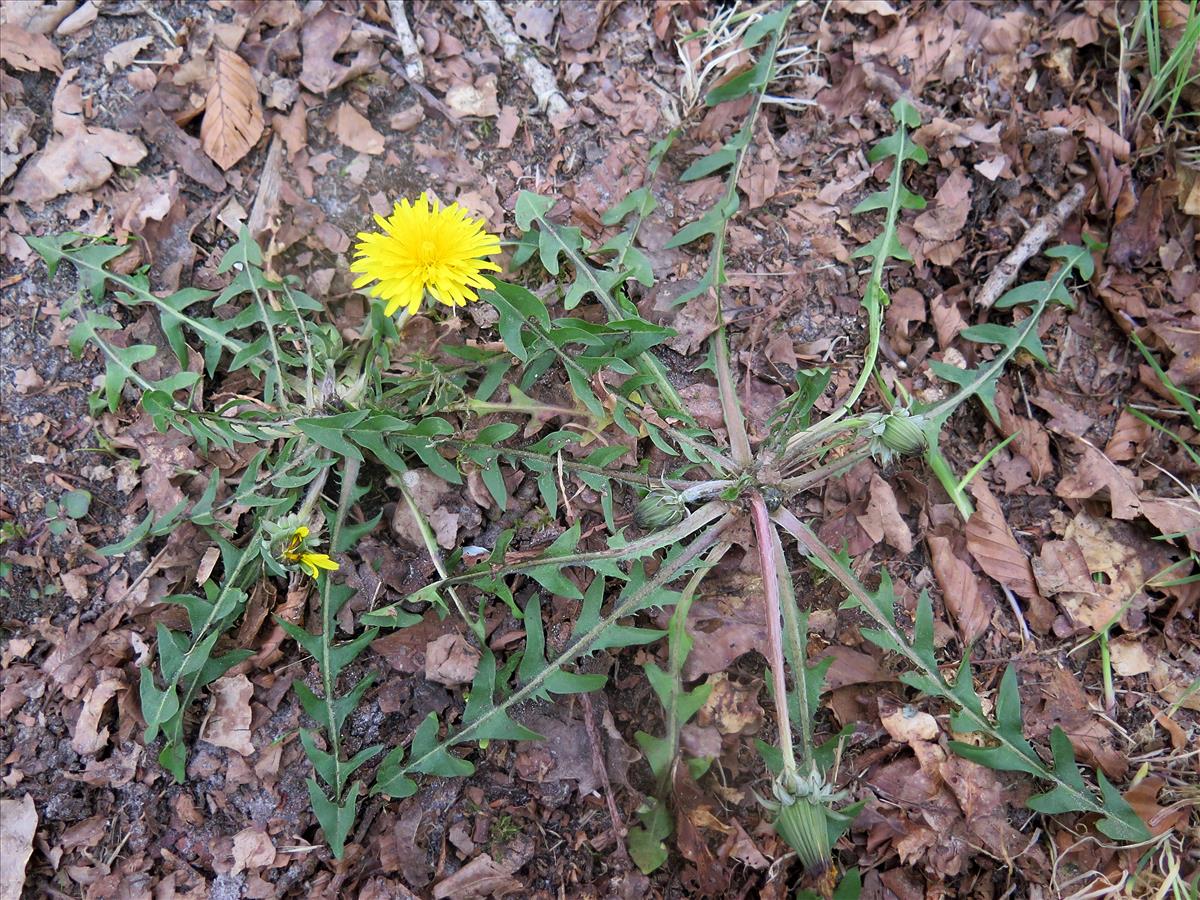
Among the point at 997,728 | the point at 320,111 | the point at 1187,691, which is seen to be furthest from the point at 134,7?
the point at 1187,691

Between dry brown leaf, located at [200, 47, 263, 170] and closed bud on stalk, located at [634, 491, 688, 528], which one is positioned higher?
dry brown leaf, located at [200, 47, 263, 170]

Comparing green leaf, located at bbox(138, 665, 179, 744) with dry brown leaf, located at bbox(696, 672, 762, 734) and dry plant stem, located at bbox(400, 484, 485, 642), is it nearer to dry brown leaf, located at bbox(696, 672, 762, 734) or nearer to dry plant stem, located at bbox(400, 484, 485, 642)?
dry plant stem, located at bbox(400, 484, 485, 642)

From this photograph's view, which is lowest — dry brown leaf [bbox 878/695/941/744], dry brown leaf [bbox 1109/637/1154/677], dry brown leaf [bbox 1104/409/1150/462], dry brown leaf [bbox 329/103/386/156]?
dry brown leaf [bbox 878/695/941/744]

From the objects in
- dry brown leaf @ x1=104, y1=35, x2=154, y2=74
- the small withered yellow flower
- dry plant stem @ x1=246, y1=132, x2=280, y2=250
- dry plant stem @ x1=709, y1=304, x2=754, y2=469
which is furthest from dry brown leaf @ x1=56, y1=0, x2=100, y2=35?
dry plant stem @ x1=709, y1=304, x2=754, y2=469

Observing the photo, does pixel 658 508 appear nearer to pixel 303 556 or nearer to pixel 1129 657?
pixel 303 556

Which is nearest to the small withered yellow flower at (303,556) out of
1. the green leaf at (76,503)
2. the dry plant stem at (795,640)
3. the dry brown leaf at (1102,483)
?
the green leaf at (76,503)

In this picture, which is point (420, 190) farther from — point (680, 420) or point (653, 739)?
point (653, 739)

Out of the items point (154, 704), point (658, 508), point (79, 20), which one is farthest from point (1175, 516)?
point (79, 20)
